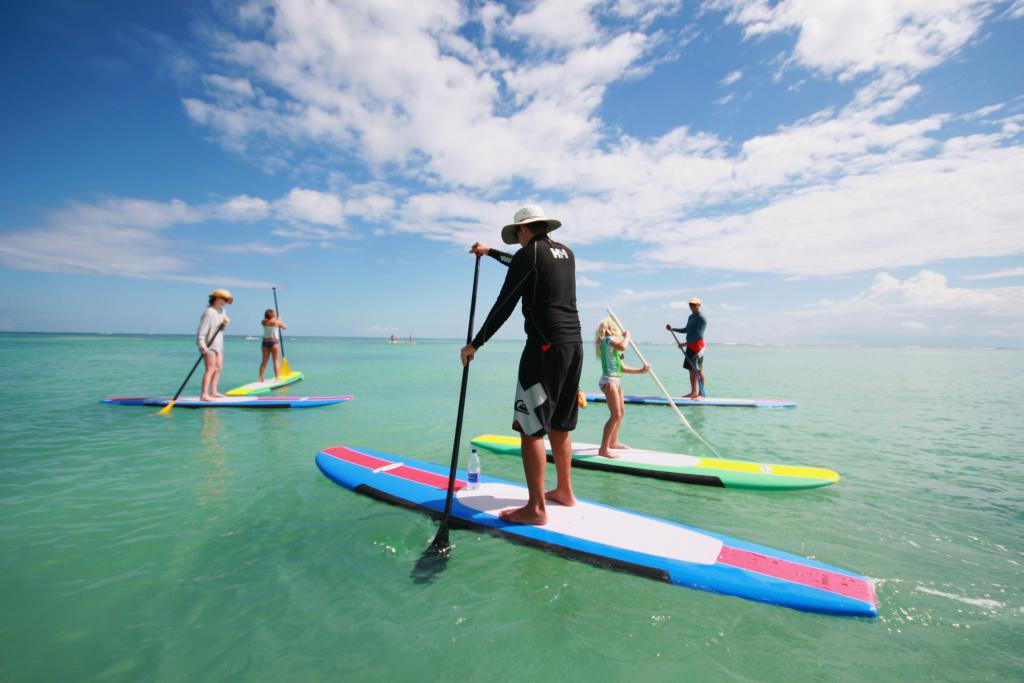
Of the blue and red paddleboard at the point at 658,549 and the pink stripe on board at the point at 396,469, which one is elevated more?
the blue and red paddleboard at the point at 658,549

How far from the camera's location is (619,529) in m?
3.96

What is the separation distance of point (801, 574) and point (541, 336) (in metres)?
2.74

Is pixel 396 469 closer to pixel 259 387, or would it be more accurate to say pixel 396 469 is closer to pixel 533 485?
pixel 533 485

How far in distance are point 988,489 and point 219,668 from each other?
882 centimetres

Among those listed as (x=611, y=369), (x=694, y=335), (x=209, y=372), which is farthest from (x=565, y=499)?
(x=209, y=372)

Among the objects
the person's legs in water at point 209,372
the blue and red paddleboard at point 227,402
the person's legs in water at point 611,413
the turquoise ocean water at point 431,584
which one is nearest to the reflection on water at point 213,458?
the turquoise ocean water at point 431,584

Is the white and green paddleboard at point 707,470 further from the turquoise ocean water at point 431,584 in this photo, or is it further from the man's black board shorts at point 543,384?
the man's black board shorts at point 543,384

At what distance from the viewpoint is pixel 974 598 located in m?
3.25

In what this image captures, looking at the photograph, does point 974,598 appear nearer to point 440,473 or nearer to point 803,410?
point 440,473

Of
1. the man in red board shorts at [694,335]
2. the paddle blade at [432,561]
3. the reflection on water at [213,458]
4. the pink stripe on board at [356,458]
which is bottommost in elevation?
the reflection on water at [213,458]

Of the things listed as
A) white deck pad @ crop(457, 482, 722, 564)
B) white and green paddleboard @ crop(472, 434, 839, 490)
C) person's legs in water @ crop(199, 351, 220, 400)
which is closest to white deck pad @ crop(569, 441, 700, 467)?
white and green paddleboard @ crop(472, 434, 839, 490)

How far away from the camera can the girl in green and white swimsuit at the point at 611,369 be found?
635 centimetres

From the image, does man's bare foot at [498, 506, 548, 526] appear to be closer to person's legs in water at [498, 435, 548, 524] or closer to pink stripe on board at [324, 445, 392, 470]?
person's legs in water at [498, 435, 548, 524]

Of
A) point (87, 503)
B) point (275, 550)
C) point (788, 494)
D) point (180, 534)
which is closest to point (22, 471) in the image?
point (87, 503)
